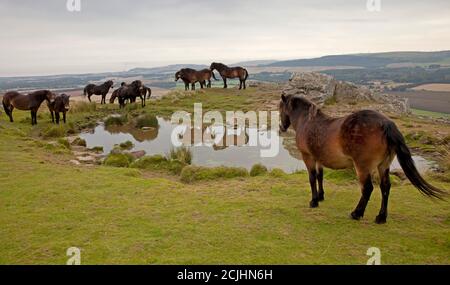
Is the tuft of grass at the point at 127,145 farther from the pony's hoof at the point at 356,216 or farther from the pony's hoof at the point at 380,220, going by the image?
the pony's hoof at the point at 380,220

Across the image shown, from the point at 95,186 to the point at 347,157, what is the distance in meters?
5.99

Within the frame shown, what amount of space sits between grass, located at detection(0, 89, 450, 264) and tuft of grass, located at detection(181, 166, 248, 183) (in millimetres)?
36

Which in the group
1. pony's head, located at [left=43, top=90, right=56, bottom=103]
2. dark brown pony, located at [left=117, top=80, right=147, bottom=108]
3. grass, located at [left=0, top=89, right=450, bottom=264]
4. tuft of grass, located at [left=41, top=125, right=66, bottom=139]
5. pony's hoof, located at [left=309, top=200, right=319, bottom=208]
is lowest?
grass, located at [left=0, top=89, right=450, bottom=264]

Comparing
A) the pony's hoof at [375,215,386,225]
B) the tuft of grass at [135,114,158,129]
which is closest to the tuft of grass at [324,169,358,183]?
the pony's hoof at [375,215,386,225]

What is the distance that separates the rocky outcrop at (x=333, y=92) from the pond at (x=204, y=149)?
851cm

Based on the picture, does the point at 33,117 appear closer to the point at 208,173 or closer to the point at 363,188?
the point at 208,173

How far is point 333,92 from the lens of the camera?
26.5 m

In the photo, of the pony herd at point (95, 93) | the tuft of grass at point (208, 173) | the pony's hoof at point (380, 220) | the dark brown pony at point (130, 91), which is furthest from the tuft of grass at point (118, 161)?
the dark brown pony at point (130, 91)

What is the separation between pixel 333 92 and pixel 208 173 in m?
19.2

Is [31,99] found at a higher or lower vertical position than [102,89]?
lower

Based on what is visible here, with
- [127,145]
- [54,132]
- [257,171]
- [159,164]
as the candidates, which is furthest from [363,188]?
[54,132]

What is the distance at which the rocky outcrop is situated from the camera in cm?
2499

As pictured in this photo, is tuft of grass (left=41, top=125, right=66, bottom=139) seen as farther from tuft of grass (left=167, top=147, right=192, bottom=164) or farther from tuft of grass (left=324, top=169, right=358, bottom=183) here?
tuft of grass (left=324, top=169, right=358, bottom=183)

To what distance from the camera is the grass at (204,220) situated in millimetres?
4887
